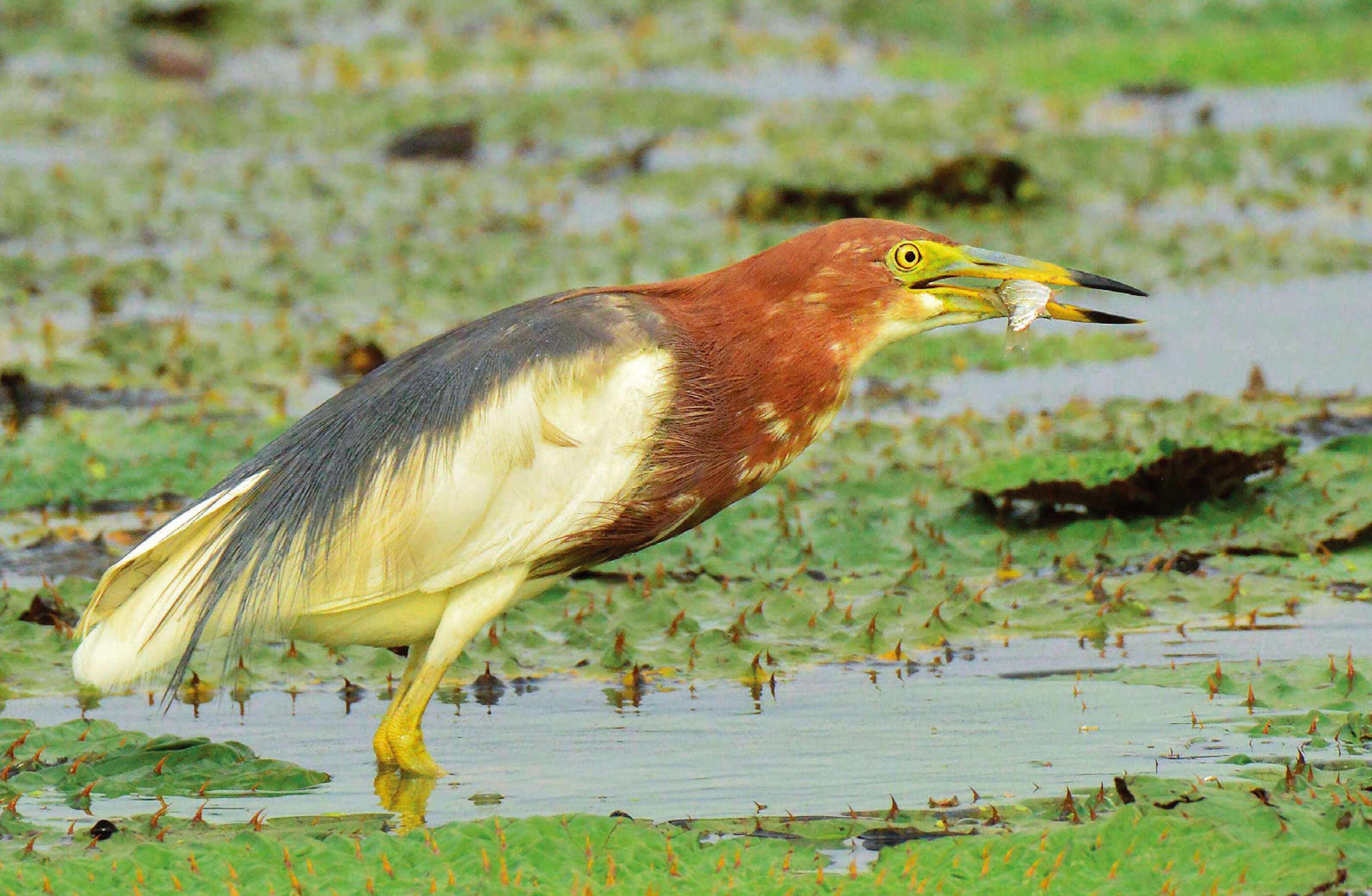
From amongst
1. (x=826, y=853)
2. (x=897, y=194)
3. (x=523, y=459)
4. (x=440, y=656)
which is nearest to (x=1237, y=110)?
(x=897, y=194)

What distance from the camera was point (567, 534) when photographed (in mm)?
5281

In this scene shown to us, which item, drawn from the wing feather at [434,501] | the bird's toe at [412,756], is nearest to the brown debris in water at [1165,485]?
the wing feather at [434,501]

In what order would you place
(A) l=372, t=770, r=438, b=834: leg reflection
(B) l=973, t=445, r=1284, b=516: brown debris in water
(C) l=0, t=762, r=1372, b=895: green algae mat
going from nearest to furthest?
(C) l=0, t=762, r=1372, b=895: green algae mat
(A) l=372, t=770, r=438, b=834: leg reflection
(B) l=973, t=445, r=1284, b=516: brown debris in water

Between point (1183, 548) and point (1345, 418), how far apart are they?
2133 mm

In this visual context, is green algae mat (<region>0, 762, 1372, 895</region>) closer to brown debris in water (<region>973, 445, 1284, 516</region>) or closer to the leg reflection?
the leg reflection

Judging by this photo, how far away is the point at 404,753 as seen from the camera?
5367 mm

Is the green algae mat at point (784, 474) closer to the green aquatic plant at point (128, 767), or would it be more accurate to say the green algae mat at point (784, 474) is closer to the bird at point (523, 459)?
the green aquatic plant at point (128, 767)

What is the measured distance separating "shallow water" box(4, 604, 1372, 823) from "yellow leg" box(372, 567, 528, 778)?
10 centimetres

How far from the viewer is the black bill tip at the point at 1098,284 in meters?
5.54

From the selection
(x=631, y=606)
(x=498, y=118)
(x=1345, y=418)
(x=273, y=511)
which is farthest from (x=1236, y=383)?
(x=498, y=118)

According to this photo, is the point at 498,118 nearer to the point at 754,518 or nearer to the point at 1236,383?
the point at 1236,383

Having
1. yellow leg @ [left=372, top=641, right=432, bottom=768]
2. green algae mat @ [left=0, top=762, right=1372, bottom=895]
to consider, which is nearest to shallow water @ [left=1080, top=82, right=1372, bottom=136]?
yellow leg @ [left=372, top=641, right=432, bottom=768]

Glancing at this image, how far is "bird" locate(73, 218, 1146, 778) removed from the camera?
17.3 ft

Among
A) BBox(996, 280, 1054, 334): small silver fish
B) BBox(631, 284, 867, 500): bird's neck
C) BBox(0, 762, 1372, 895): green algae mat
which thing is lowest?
BBox(0, 762, 1372, 895): green algae mat
